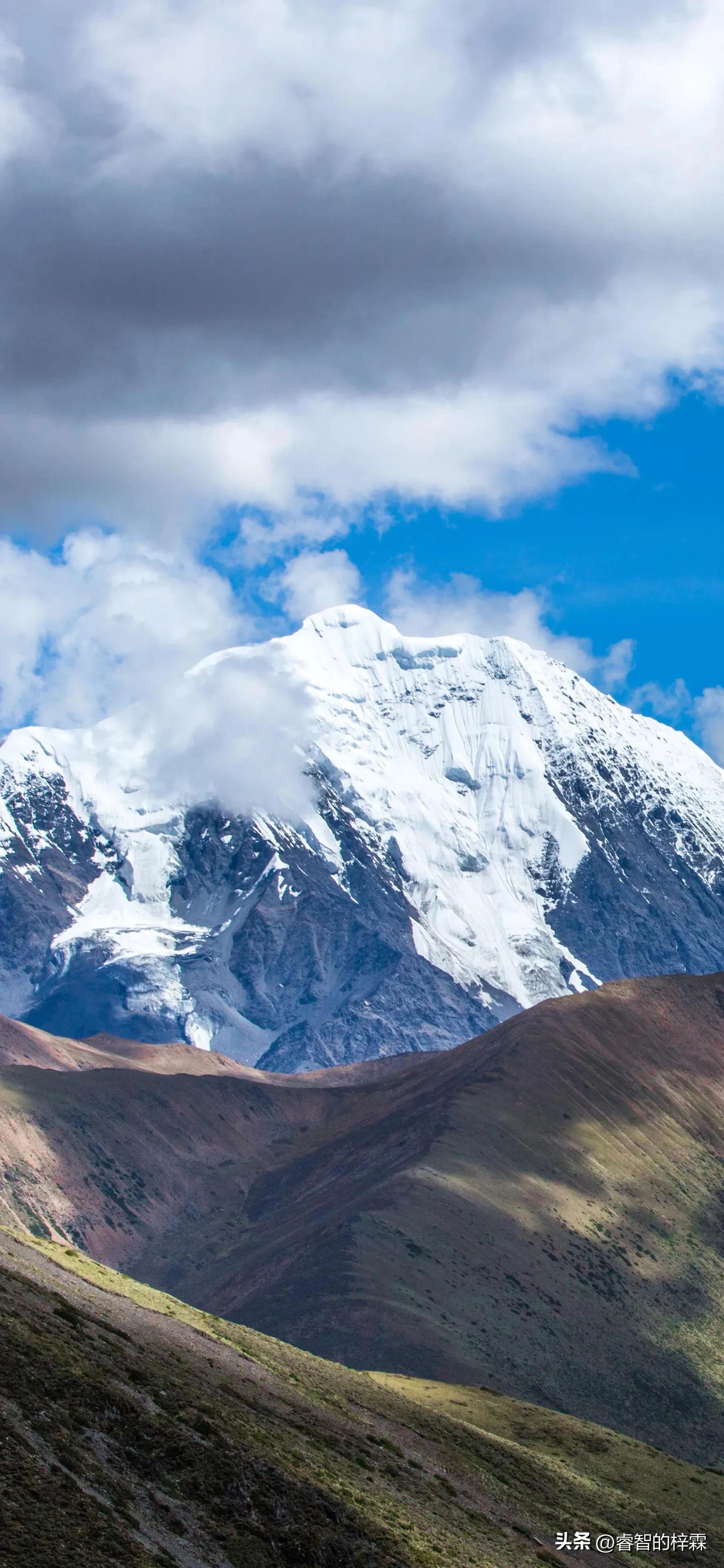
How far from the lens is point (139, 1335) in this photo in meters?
72.1

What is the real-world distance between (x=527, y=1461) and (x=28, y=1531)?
54.7 m

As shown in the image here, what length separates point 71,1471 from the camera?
5044 cm

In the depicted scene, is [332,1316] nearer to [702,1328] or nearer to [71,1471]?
[702,1328]

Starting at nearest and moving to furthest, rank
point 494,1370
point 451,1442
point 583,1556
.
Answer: point 583,1556 → point 451,1442 → point 494,1370

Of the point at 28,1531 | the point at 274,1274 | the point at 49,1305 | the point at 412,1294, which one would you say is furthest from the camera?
the point at 274,1274

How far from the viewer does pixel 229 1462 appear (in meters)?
58.7

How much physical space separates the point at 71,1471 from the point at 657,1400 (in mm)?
136352

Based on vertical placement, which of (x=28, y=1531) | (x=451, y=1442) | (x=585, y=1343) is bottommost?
(x=28, y=1531)

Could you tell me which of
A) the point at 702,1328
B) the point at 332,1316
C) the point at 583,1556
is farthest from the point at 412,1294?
the point at 583,1556

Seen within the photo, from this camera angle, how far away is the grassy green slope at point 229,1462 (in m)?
50.0

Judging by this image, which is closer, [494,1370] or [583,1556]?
[583,1556]

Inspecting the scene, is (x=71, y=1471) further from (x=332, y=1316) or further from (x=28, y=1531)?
(x=332, y=1316)

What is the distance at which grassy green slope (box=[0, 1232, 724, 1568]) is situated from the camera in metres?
50.0

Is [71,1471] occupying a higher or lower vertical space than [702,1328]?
lower
